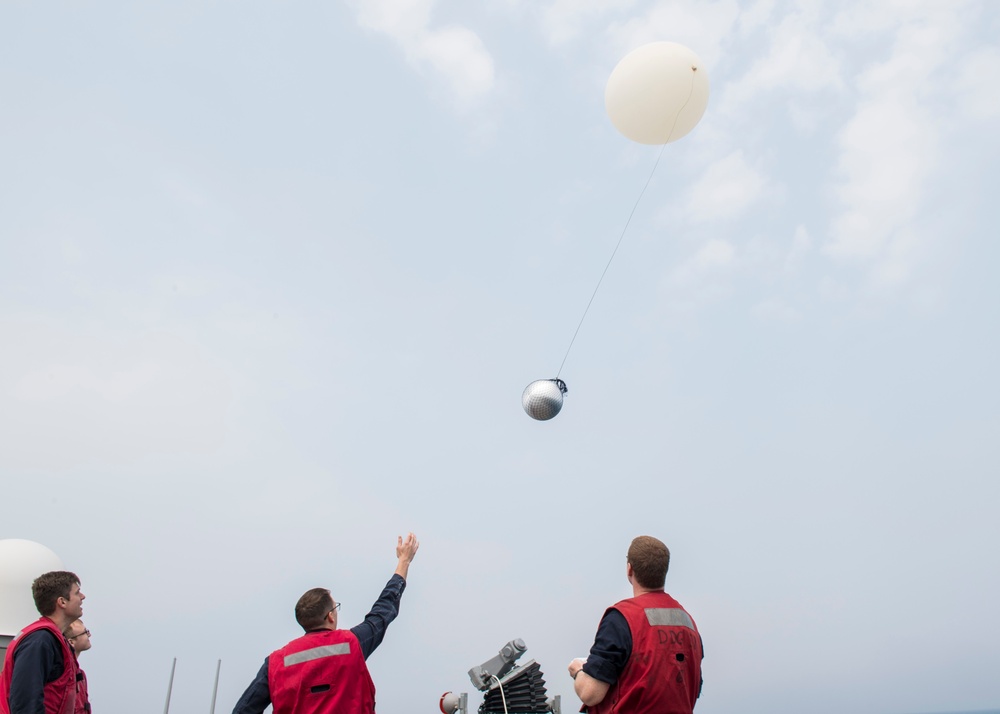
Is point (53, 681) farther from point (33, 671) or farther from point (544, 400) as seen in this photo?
point (544, 400)

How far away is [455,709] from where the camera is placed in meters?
4.27

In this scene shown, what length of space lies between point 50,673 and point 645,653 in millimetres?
2739

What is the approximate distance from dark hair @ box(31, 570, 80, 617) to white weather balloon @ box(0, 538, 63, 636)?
2480mm

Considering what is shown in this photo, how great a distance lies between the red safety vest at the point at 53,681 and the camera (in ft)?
12.0

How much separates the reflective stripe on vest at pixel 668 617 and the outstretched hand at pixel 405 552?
1596mm

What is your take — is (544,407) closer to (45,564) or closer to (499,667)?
(499,667)

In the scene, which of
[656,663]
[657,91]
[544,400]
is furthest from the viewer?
[657,91]

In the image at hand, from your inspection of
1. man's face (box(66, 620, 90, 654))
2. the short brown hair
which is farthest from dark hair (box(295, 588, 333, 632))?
man's face (box(66, 620, 90, 654))

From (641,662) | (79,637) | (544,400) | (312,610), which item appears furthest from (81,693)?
(544,400)

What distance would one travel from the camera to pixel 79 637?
4.80m

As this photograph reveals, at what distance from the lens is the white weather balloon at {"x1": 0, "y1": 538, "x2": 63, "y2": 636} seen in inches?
234

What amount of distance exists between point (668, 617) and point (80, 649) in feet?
12.1

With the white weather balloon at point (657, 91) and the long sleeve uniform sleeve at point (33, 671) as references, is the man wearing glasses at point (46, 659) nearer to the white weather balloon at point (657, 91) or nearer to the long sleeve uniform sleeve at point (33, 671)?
the long sleeve uniform sleeve at point (33, 671)

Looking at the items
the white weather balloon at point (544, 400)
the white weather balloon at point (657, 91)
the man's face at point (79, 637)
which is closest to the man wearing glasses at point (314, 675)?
the man's face at point (79, 637)
